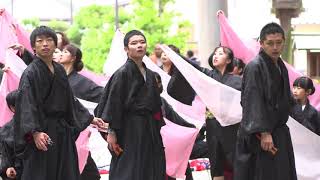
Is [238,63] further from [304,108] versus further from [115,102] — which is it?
[115,102]

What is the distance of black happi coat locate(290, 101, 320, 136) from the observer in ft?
27.3

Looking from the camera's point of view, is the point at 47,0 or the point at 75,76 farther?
the point at 47,0

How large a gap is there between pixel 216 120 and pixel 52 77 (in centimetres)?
273

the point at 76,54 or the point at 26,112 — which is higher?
the point at 76,54

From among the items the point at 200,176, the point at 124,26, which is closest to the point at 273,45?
the point at 200,176

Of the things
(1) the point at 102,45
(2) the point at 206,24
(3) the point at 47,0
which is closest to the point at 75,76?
(2) the point at 206,24

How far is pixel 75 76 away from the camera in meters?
8.95

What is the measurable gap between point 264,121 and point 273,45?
2.37 ft

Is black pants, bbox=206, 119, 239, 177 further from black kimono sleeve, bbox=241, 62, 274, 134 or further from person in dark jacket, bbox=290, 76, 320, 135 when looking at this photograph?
black kimono sleeve, bbox=241, 62, 274, 134

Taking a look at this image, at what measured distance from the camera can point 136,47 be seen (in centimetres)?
738

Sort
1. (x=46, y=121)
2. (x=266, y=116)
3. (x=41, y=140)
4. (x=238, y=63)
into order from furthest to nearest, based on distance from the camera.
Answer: (x=238, y=63) < (x=46, y=121) < (x=266, y=116) < (x=41, y=140)

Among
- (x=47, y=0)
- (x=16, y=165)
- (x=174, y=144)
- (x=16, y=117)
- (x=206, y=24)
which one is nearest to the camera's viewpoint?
(x=16, y=117)

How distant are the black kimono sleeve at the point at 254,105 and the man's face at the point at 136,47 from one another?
3.97ft

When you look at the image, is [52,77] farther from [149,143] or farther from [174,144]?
[174,144]
